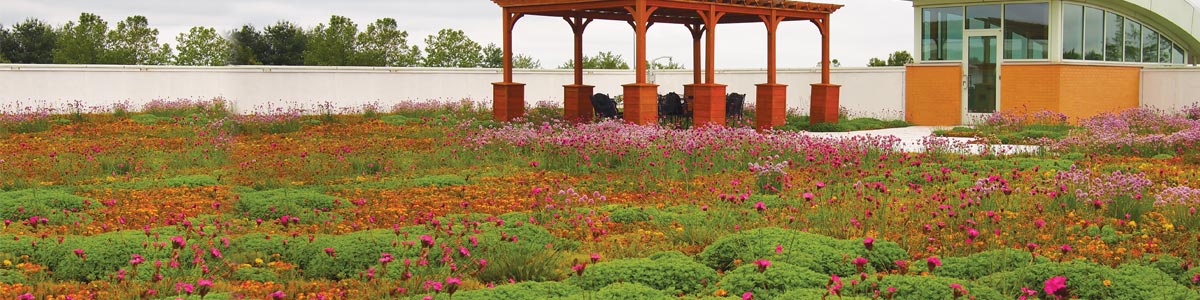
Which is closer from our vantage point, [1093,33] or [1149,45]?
[1093,33]

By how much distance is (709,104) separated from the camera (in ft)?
66.2

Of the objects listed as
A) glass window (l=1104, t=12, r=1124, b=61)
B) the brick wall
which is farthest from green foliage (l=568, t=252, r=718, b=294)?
glass window (l=1104, t=12, r=1124, b=61)

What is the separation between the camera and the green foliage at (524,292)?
5.99m

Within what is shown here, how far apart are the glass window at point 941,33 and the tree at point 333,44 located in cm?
2059

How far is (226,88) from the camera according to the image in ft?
92.5

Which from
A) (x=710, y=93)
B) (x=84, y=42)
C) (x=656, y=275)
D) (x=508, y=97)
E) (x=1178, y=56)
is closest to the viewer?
(x=656, y=275)

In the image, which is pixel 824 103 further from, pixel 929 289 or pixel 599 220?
pixel 929 289

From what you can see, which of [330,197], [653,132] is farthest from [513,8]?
[330,197]

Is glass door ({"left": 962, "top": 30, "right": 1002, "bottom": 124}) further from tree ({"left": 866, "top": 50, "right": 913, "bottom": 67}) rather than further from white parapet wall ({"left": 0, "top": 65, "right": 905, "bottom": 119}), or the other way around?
tree ({"left": 866, "top": 50, "right": 913, "bottom": 67})

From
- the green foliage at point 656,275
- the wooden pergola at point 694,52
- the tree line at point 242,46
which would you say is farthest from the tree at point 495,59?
the green foliage at point 656,275

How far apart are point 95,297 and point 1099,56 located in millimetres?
23464

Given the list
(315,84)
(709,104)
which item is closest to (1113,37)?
(709,104)

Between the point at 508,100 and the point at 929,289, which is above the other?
the point at 508,100

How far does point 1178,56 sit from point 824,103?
484 inches
